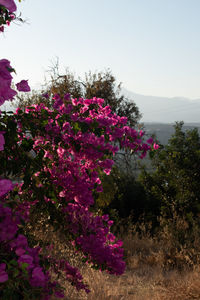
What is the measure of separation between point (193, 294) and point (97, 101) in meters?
3.18

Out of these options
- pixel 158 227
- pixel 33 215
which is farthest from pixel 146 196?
pixel 33 215

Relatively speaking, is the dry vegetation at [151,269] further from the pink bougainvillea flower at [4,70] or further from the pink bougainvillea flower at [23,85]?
the pink bougainvillea flower at [4,70]

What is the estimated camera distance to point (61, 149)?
375 centimetres

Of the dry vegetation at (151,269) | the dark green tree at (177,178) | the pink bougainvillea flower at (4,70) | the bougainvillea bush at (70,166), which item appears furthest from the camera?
the dark green tree at (177,178)

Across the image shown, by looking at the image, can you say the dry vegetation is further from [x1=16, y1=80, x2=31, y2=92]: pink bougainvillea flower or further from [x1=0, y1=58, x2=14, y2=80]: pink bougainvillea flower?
[x1=0, y1=58, x2=14, y2=80]: pink bougainvillea flower

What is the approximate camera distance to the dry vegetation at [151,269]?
16.6ft

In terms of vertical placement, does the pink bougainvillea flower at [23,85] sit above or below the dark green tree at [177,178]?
above

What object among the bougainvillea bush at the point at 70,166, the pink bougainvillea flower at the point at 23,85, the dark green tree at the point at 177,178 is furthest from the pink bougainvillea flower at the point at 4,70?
the dark green tree at the point at 177,178

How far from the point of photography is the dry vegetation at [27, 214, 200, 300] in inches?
199

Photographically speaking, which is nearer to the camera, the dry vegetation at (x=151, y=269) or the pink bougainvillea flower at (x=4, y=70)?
the pink bougainvillea flower at (x=4, y=70)

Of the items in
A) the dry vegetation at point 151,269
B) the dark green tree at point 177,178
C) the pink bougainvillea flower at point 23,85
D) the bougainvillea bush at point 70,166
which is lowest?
the dry vegetation at point 151,269

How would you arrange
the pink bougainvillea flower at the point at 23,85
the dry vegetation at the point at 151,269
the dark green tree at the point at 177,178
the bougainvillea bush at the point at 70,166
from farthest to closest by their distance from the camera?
the dark green tree at the point at 177,178 → the dry vegetation at the point at 151,269 → the bougainvillea bush at the point at 70,166 → the pink bougainvillea flower at the point at 23,85

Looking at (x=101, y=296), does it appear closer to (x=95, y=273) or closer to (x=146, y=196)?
(x=95, y=273)

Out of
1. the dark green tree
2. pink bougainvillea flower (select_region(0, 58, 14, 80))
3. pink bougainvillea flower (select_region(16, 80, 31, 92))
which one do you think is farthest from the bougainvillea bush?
the dark green tree
